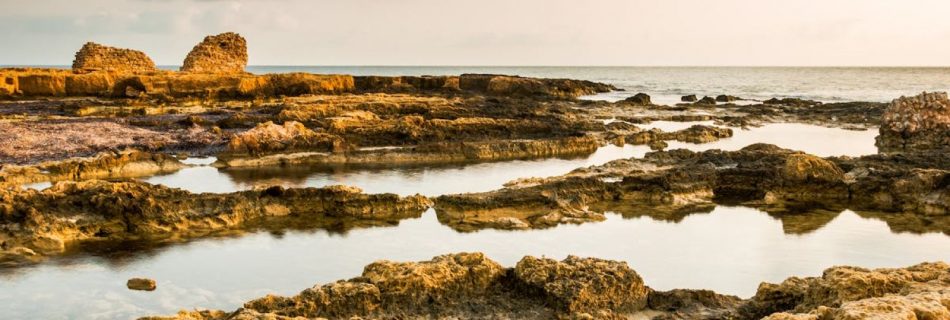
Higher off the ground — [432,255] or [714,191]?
[714,191]

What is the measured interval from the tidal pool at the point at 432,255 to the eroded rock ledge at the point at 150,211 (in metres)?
0.69

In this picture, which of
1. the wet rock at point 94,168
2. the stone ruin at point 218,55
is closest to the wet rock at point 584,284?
the wet rock at point 94,168

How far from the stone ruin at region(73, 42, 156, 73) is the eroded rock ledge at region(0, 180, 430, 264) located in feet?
125

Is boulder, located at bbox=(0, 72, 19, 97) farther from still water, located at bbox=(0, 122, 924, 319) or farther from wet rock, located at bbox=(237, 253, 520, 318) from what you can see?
wet rock, located at bbox=(237, 253, 520, 318)

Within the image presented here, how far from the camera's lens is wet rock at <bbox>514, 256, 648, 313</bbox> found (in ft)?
23.9

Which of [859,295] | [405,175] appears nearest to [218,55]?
[405,175]

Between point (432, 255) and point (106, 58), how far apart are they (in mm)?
44593

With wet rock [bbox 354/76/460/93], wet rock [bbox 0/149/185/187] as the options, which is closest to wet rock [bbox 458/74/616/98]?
wet rock [bbox 354/76/460/93]

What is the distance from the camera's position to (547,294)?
7434mm

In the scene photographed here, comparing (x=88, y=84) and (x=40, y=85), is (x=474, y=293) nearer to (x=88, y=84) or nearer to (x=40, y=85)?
(x=88, y=84)

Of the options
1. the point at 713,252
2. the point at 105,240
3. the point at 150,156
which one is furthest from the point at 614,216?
the point at 150,156

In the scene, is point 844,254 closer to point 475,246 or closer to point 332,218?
point 475,246

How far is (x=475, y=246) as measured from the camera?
1184 centimetres

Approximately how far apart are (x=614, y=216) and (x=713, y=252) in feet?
9.07
